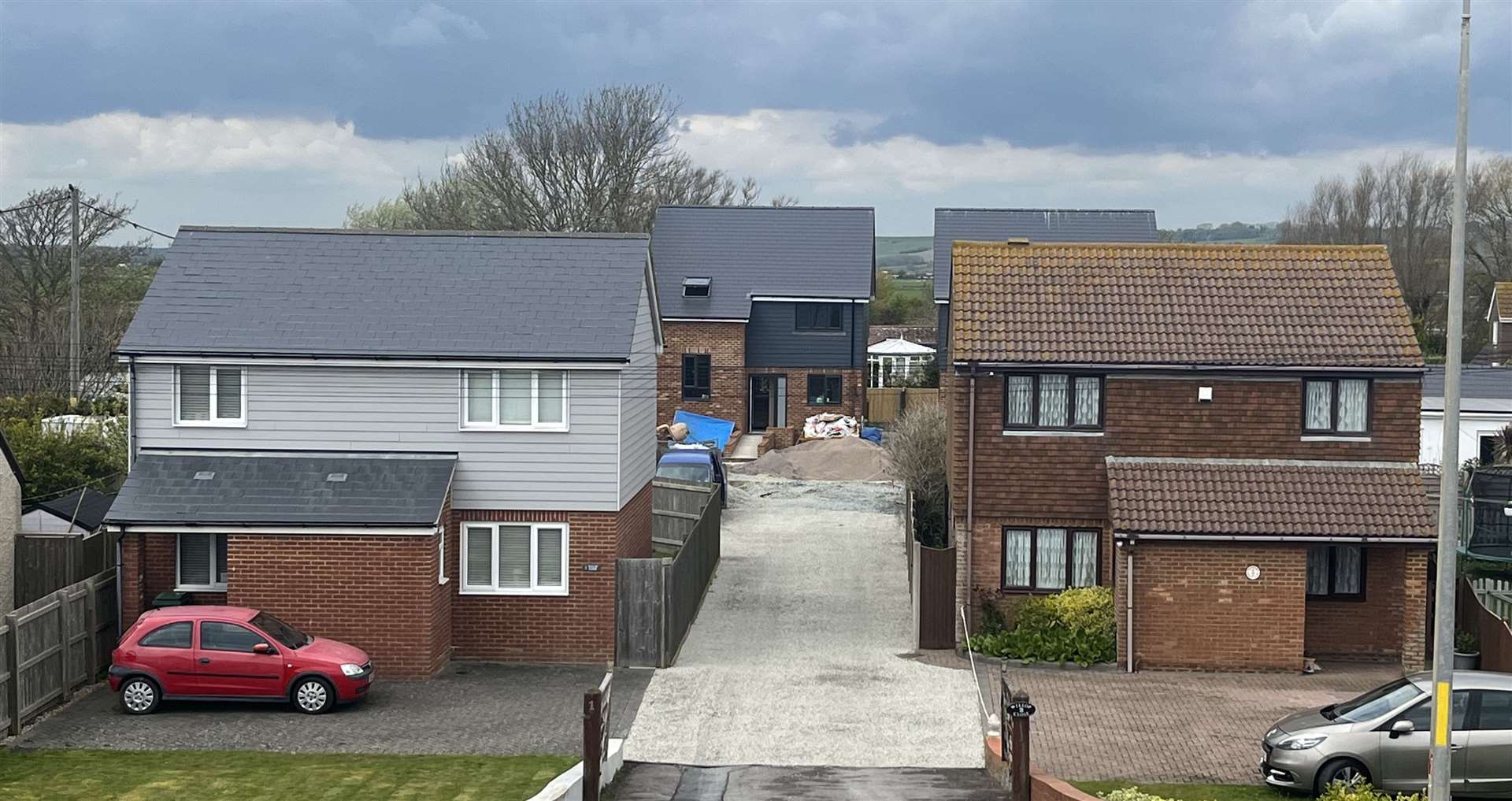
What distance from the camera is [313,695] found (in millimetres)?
20359

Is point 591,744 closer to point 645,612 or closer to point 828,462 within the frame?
point 645,612

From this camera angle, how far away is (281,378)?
23750mm

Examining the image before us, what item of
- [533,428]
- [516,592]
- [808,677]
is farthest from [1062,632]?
[533,428]

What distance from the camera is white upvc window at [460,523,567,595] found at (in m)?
23.7

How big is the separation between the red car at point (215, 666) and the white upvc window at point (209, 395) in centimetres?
431

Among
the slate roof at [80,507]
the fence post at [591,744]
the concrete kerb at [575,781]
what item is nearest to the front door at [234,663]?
the concrete kerb at [575,781]

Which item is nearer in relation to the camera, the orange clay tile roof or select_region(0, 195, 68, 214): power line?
the orange clay tile roof

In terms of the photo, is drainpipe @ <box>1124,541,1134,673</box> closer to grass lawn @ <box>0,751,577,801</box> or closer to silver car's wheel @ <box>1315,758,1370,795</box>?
silver car's wheel @ <box>1315,758,1370,795</box>

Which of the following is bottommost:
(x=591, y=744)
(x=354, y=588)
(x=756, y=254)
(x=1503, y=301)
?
(x=591, y=744)

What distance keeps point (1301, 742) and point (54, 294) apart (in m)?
46.4

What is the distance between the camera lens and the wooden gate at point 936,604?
81.2 feet

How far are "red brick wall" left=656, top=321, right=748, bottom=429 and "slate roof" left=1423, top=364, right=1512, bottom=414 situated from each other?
967 inches

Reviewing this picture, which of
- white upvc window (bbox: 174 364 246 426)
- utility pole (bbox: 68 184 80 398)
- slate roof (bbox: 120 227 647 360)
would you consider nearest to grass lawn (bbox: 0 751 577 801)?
white upvc window (bbox: 174 364 246 426)

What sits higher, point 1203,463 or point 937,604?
point 1203,463
